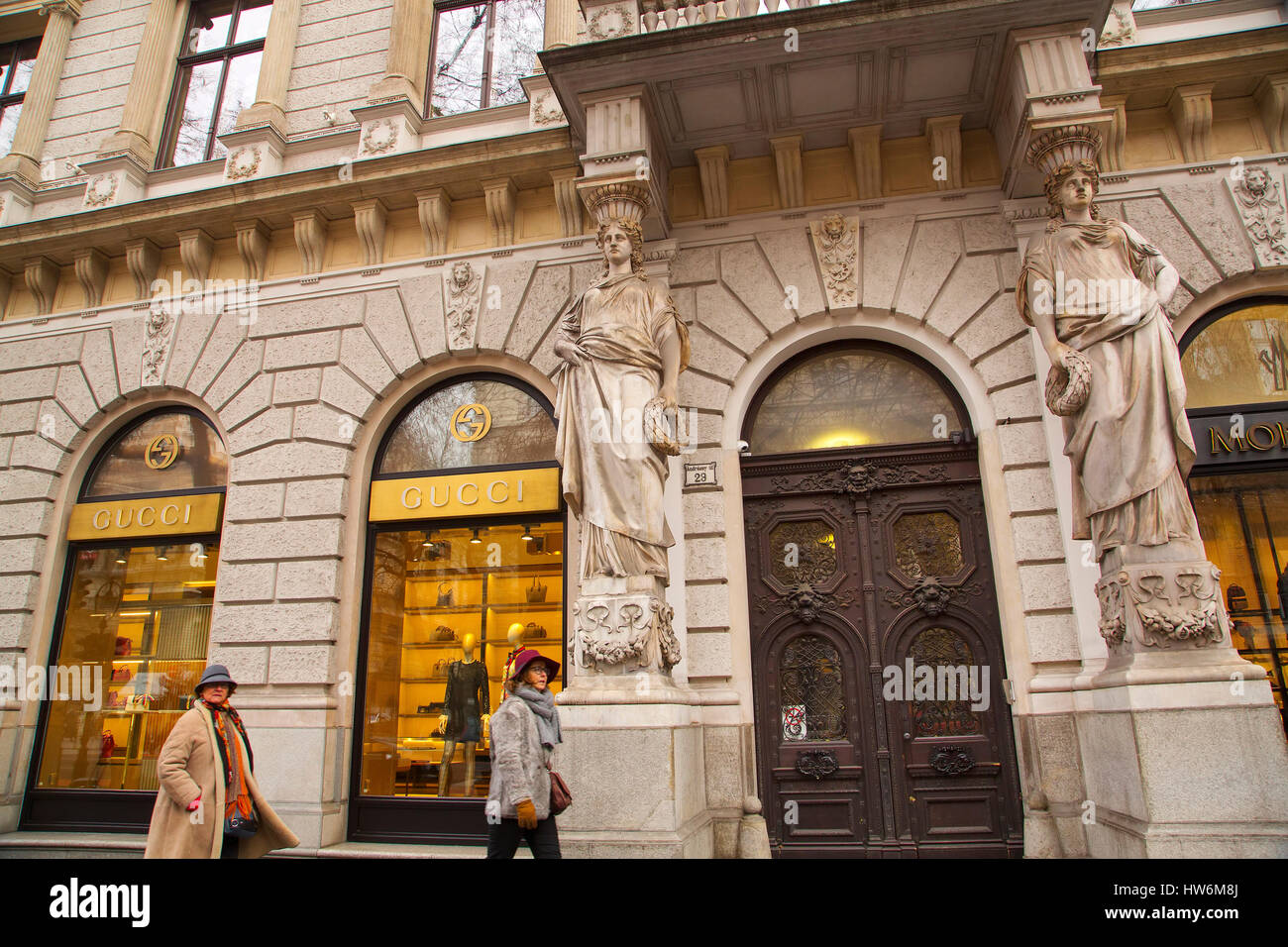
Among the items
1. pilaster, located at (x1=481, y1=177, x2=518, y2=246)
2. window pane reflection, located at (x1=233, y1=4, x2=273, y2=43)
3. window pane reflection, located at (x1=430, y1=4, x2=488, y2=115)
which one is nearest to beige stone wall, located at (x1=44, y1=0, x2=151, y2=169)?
window pane reflection, located at (x1=233, y1=4, x2=273, y2=43)

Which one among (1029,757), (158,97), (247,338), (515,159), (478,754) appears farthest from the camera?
(158,97)

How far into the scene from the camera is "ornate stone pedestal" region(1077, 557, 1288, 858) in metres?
5.21

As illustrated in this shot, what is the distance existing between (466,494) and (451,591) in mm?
1116

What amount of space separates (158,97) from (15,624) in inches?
305

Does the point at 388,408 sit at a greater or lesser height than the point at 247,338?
lesser

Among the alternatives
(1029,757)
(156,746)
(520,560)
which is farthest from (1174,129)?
(156,746)

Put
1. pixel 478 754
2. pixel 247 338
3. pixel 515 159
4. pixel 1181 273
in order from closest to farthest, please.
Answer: pixel 1181 273, pixel 478 754, pixel 515 159, pixel 247 338

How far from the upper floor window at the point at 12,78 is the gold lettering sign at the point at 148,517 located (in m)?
6.74

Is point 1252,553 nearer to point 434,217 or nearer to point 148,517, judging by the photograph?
point 434,217

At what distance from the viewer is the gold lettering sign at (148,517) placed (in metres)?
9.62

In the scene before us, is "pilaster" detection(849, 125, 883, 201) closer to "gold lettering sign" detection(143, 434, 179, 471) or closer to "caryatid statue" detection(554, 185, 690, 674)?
"caryatid statue" detection(554, 185, 690, 674)

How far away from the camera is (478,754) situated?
838 centimetres

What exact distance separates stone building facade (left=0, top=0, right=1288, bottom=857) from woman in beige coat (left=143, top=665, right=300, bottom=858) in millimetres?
2219

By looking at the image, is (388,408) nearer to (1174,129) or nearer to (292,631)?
(292,631)
